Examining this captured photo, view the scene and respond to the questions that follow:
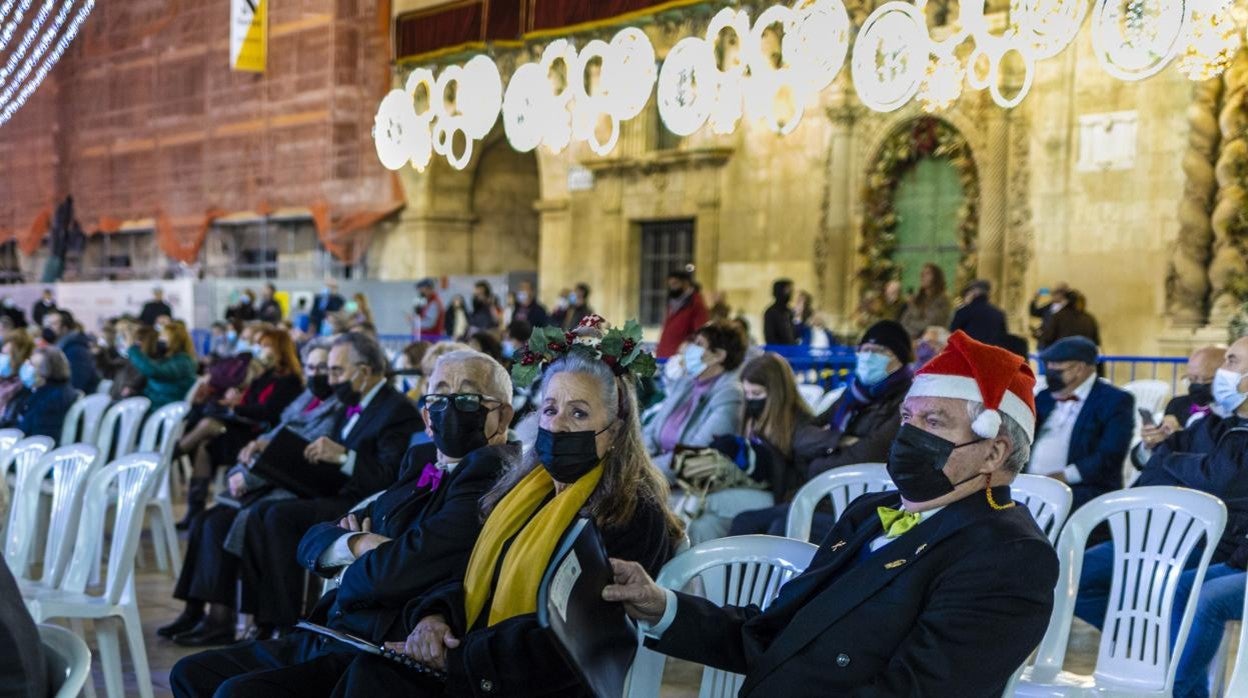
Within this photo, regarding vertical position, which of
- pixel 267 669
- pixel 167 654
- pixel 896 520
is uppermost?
pixel 896 520

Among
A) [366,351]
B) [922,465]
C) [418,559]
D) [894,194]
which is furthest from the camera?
[894,194]

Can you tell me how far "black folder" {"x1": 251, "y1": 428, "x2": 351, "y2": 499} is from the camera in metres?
4.98

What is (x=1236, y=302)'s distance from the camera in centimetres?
1133

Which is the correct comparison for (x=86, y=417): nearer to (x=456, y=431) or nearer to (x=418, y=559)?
(x=456, y=431)

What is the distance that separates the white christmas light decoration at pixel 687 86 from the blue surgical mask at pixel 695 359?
4349 mm

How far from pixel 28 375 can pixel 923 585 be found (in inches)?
255

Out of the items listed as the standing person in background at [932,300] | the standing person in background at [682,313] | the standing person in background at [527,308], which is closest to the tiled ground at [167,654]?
the standing person in background at [932,300]

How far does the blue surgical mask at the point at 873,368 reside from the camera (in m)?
5.20

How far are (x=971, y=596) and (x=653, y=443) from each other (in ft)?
12.7

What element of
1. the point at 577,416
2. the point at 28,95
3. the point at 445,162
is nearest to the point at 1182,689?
the point at 577,416

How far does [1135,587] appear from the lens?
11.6 ft

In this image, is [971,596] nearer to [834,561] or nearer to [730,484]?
[834,561]

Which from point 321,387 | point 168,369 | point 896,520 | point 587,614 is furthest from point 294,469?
point 168,369

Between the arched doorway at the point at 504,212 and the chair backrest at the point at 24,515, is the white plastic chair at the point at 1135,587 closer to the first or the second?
the chair backrest at the point at 24,515
